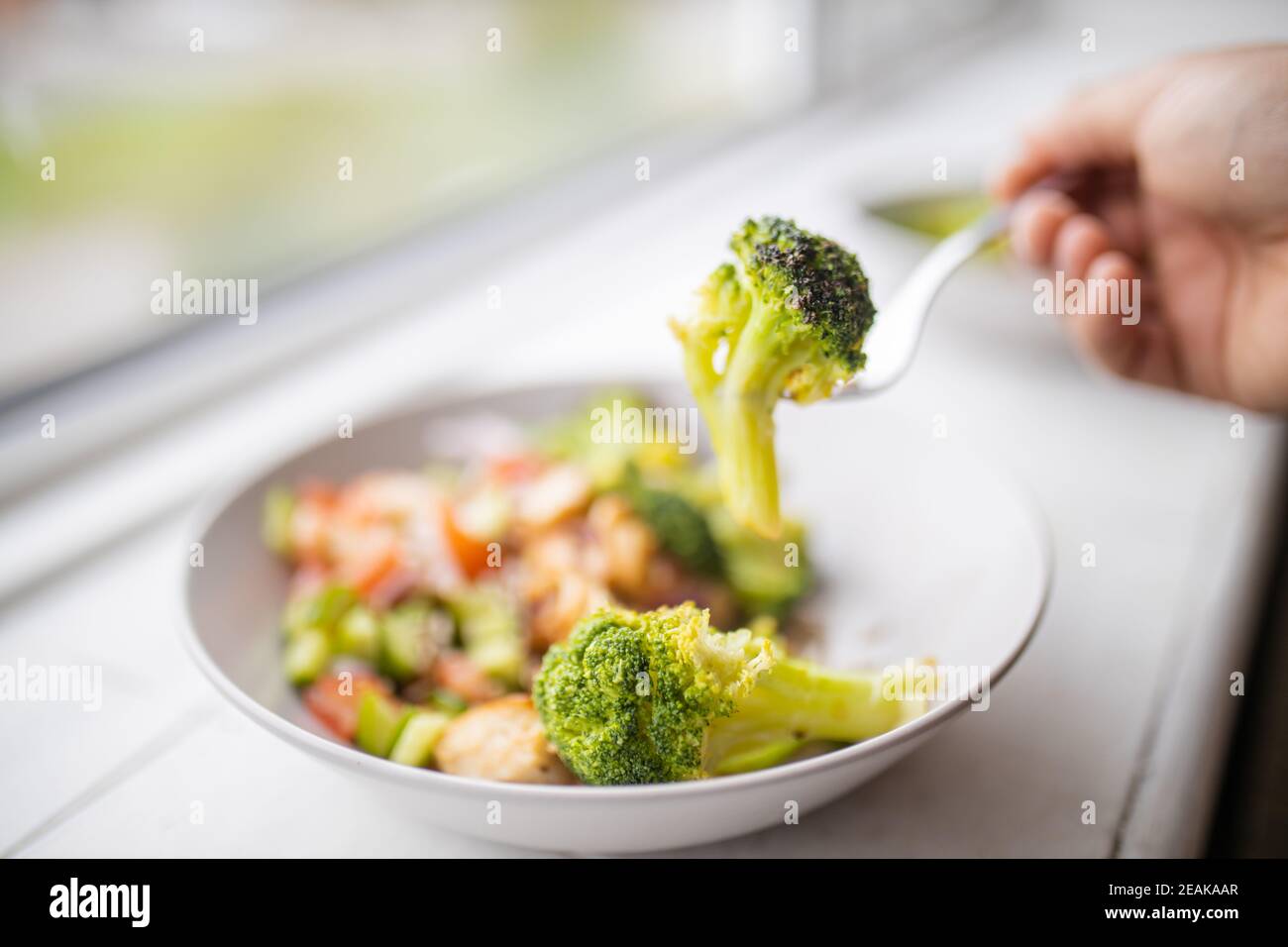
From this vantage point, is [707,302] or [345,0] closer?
[707,302]

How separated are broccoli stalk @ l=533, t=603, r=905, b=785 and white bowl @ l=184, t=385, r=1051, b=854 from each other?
0.05 metres

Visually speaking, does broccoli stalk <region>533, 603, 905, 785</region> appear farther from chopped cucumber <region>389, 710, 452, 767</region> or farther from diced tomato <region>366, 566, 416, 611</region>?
diced tomato <region>366, 566, 416, 611</region>

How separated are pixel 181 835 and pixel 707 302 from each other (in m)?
0.57

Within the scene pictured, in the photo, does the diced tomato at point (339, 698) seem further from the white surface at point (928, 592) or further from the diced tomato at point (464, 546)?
the diced tomato at point (464, 546)

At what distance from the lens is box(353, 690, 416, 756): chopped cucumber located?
2.54ft

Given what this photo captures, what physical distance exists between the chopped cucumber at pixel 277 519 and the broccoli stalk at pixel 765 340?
17.4 inches

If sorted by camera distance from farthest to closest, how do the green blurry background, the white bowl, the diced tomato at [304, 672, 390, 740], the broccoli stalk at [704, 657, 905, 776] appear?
1. the green blurry background
2. the diced tomato at [304, 672, 390, 740]
3. the broccoli stalk at [704, 657, 905, 776]
4. the white bowl

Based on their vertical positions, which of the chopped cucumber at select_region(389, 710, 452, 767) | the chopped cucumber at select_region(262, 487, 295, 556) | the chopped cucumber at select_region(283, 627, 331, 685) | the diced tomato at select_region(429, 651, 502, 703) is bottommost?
the chopped cucumber at select_region(389, 710, 452, 767)

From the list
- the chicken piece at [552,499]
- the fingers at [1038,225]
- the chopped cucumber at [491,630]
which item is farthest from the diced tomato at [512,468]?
the fingers at [1038,225]

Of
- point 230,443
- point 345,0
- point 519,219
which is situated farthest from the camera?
point 345,0

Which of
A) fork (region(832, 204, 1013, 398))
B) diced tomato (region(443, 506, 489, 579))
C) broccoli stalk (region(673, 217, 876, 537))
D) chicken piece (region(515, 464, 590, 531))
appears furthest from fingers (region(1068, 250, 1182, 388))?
diced tomato (region(443, 506, 489, 579))

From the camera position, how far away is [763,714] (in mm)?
721
